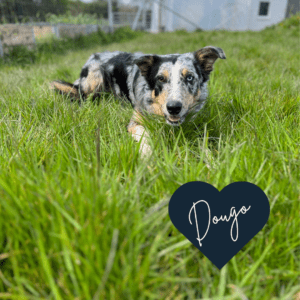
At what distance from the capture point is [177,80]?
7.73ft

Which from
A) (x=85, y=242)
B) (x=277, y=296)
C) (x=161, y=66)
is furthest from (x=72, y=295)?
(x=161, y=66)

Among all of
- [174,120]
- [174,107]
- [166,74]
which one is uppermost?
[166,74]

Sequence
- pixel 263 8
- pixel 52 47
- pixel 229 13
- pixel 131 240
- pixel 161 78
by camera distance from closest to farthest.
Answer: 1. pixel 131 240
2. pixel 161 78
3. pixel 52 47
4. pixel 229 13
5. pixel 263 8

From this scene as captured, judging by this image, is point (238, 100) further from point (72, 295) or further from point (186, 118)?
point (72, 295)

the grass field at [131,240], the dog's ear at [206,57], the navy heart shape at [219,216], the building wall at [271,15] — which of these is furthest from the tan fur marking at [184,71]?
the building wall at [271,15]

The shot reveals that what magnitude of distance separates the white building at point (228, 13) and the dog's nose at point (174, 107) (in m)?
20.6

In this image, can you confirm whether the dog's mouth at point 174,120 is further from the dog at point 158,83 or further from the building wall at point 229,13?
the building wall at point 229,13

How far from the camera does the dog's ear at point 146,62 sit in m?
2.54

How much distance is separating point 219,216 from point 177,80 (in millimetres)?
1583

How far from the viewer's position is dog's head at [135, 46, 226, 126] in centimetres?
221

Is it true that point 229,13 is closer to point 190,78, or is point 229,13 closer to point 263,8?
point 263,8

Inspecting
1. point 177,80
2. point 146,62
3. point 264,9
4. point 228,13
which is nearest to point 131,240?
point 177,80

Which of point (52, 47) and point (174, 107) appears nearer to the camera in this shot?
point (174, 107)

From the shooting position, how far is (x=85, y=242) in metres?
0.93
